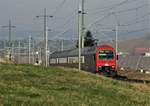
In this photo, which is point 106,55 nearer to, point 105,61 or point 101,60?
point 105,61

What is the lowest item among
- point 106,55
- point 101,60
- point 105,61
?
point 105,61

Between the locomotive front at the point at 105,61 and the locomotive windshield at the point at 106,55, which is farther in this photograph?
the locomotive windshield at the point at 106,55

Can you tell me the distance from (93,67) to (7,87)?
38220mm

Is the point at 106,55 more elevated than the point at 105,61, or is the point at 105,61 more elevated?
the point at 106,55

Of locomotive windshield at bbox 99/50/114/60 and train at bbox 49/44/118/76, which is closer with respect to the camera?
train at bbox 49/44/118/76

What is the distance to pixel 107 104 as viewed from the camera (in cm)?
1479

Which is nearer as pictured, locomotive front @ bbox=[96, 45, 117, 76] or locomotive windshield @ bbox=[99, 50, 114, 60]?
locomotive front @ bbox=[96, 45, 117, 76]

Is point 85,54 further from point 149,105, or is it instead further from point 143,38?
point 143,38

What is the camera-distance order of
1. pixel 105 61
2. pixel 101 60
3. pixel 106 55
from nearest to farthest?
1. pixel 101 60
2. pixel 105 61
3. pixel 106 55

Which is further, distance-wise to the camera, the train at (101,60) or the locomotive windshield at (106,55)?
the locomotive windshield at (106,55)

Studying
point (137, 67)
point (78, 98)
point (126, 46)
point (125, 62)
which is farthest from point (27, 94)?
point (126, 46)

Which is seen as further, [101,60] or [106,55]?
[106,55]

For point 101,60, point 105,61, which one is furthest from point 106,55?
point 101,60

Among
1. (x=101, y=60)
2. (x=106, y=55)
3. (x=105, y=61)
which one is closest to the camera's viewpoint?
(x=101, y=60)
